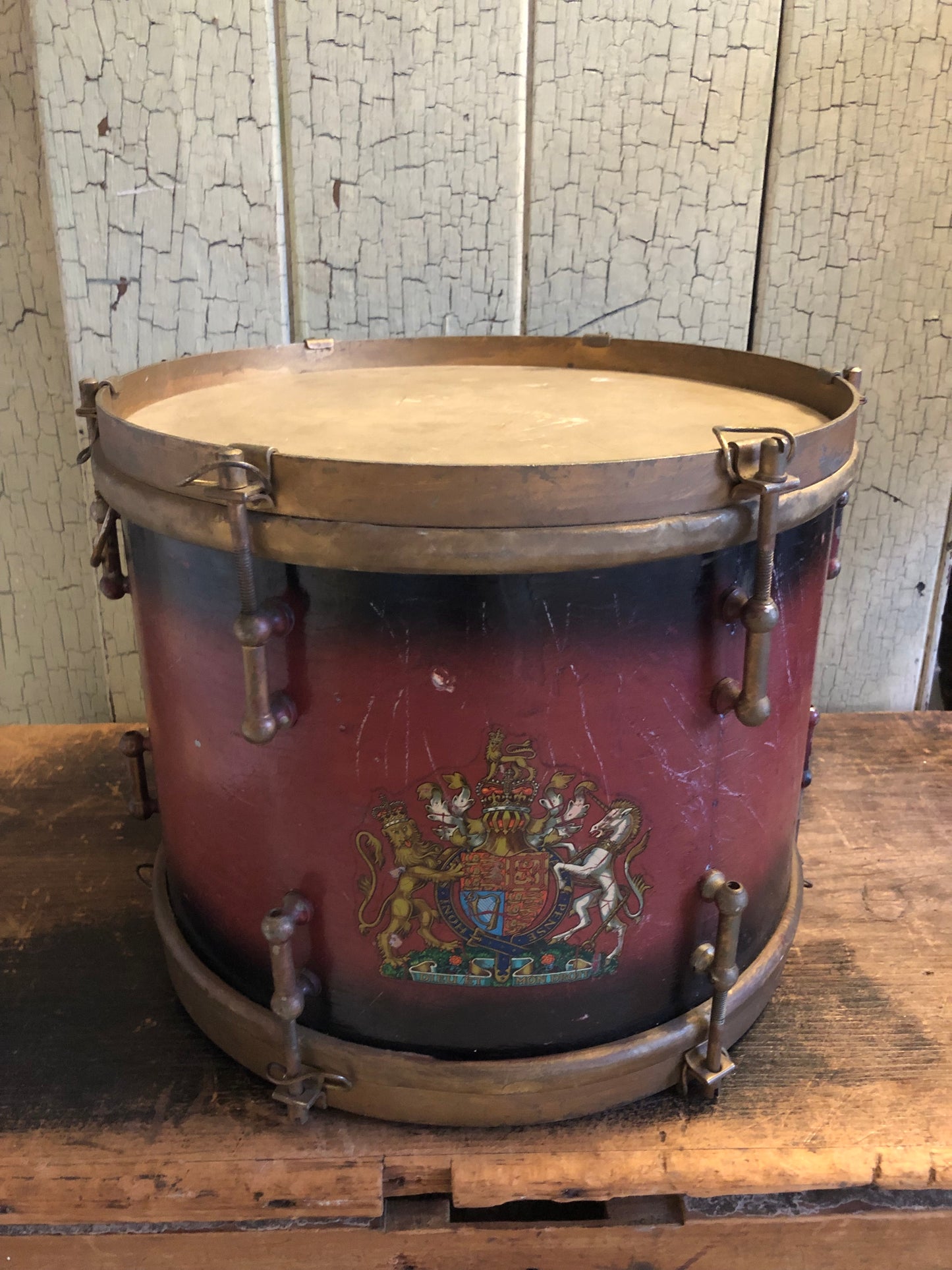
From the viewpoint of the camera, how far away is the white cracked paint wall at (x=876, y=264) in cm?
149

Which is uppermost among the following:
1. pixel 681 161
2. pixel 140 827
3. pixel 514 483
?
pixel 681 161

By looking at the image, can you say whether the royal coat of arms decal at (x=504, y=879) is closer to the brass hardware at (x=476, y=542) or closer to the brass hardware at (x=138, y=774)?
the brass hardware at (x=476, y=542)

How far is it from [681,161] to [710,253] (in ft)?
0.48

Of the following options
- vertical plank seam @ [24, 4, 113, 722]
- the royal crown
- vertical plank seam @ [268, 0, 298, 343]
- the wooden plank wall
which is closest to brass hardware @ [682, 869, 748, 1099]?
the royal crown

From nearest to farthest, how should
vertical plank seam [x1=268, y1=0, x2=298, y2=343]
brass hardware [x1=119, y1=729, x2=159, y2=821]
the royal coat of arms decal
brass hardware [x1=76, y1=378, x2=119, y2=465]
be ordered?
1. the royal coat of arms decal
2. brass hardware [x1=76, y1=378, x2=119, y2=465]
3. brass hardware [x1=119, y1=729, x2=159, y2=821]
4. vertical plank seam [x1=268, y1=0, x2=298, y2=343]

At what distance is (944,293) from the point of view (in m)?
1.62

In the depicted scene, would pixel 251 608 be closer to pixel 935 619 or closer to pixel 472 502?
pixel 472 502

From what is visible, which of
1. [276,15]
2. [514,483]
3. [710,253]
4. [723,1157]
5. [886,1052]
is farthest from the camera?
[710,253]

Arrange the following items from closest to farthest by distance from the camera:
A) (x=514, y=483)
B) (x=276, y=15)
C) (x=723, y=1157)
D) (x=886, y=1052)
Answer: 1. (x=514, y=483)
2. (x=723, y=1157)
3. (x=886, y=1052)
4. (x=276, y=15)

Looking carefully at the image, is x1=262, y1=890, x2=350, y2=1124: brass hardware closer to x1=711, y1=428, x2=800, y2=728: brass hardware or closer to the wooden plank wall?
x1=711, y1=428, x2=800, y2=728: brass hardware

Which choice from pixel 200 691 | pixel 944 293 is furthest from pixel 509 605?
pixel 944 293

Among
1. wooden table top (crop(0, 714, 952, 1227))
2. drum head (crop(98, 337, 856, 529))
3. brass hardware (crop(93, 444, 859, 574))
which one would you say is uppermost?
drum head (crop(98, 337, 856, 529))

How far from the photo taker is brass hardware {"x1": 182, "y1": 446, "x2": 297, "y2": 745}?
2.61 feet

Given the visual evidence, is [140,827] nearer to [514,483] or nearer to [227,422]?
[227,422]
